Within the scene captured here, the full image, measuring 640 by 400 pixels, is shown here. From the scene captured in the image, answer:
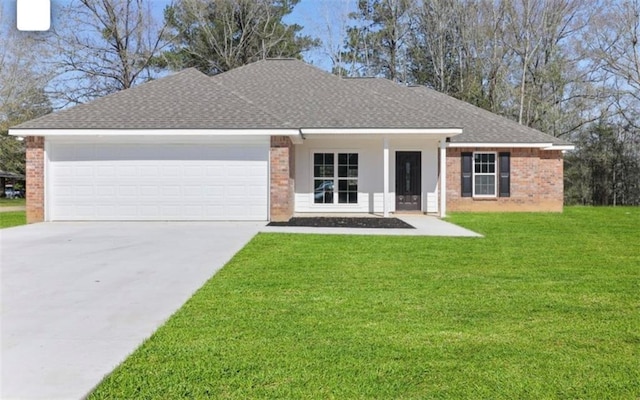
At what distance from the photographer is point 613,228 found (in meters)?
14.1

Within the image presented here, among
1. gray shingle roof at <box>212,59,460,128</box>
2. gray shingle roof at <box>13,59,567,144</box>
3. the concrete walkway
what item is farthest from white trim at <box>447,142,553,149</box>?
the concrete walkway

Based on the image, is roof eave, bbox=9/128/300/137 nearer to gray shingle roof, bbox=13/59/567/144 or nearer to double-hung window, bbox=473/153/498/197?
gray shingle roof, bbox=13/59/567/144

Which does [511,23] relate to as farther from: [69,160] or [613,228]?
[69,160]

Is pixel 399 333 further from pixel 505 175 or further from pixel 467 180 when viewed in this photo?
pixel 505 175

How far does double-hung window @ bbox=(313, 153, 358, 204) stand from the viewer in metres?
18.7

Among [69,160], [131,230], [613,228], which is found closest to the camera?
[131,230]

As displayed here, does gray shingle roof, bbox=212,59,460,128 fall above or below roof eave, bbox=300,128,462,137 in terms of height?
above

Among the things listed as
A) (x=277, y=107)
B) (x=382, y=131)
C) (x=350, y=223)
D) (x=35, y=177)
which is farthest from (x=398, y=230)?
(x=35, y=177)

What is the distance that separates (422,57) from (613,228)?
72.9 ft

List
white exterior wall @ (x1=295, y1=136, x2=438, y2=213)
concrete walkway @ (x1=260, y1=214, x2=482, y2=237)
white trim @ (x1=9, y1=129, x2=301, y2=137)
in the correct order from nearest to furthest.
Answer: concrete walkway @ (x1=260, y1=214, x2=482, y2=237)
white trim @ (x1=9, y1=129, x2=301, y2=137)
white exterior wall @ (x1=295, y1=136, x2=438, y2=213)

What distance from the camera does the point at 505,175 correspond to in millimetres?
19953

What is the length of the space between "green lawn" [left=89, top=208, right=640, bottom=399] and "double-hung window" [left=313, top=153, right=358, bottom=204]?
32.4ft

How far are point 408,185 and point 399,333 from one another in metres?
14.7

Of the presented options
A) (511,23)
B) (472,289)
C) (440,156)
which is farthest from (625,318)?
(511,23)
